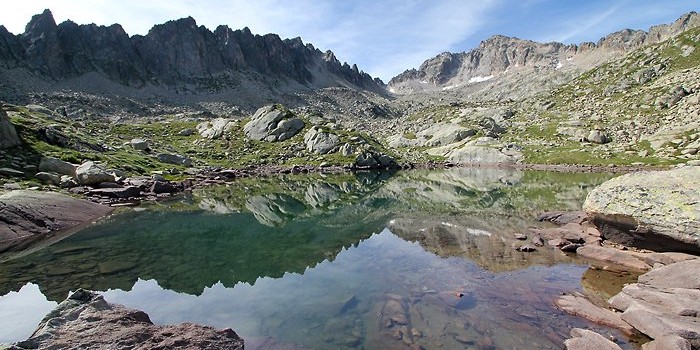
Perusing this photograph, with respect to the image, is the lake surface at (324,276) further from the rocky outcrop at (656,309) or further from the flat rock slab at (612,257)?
the flat rock slab at (612,257)

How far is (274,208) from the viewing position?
48.5m

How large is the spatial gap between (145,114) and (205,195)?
540ft

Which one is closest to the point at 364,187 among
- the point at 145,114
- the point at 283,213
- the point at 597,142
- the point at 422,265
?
the point at 283,213

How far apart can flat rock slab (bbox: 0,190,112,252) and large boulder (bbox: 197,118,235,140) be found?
85.8m

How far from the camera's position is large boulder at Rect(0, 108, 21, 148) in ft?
161

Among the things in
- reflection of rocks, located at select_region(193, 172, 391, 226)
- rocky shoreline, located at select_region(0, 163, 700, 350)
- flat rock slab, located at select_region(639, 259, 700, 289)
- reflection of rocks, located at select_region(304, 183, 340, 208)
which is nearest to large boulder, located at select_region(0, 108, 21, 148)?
rocky shoreline, located at select_region(0, 163, 700, 350)

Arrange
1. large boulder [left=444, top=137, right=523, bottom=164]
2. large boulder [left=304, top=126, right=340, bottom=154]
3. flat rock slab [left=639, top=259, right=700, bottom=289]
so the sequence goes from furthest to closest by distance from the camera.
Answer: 1. large boulder [left=304, top=126, right=340, bottom=154]
2. large boulder [left=444, top=137, right=523, bottom=164]
3. flat rock slab [left=639, top=259, right=700, bottom=289]

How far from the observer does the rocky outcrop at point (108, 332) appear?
36.9 feet

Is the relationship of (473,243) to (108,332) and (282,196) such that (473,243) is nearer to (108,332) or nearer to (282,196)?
(108,332)

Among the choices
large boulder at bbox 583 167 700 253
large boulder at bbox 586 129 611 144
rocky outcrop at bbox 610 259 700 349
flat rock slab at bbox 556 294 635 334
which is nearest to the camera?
rocky outcrop at bbox 610 259 700 349

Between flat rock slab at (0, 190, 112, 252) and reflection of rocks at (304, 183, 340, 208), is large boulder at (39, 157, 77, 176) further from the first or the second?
reflection of rocks at (304, 183, 340, 208)

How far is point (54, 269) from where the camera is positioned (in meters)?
22.8

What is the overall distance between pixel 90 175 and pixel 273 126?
76.3m

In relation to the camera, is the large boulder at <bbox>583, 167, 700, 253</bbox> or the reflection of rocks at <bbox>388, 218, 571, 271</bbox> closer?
the large boulder at <bbox>583, 167, 700, 253</bbox>
